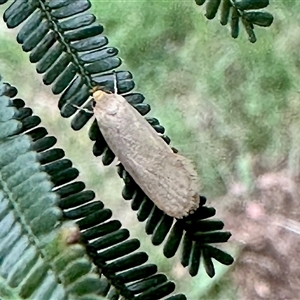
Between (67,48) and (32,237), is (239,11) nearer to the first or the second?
(67,48)

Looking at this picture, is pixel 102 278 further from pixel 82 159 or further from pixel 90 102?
pixel 82 159

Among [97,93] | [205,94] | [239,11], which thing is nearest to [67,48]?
[97,93]

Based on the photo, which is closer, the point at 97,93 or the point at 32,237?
the point at 32,237

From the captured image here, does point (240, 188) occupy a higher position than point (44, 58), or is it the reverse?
point (44, 58)

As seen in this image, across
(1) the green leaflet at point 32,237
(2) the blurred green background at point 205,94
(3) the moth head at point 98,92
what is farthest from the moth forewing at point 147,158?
(2) the blurred green background at point 205,94

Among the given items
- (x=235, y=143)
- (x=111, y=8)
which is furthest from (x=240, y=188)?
(x=111, y=8)

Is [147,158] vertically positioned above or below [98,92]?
below

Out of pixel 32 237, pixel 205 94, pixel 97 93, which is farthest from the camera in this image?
pixel 205 94
